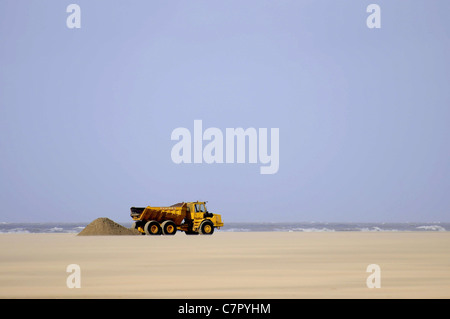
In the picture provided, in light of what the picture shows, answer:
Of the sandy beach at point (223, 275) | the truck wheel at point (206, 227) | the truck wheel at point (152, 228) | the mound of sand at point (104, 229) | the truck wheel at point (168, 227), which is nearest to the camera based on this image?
the sandy beach at point (223, 275)

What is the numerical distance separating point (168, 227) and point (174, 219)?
94 cm

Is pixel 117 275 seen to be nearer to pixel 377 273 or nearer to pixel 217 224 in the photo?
pixel 377 273

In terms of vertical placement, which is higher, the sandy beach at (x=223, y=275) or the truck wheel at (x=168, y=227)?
the sandy beach at (x=223, y=275)

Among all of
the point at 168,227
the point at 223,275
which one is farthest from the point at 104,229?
the point at 223,275

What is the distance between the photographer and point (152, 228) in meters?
46.4

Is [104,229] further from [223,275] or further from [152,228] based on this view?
[223,275]

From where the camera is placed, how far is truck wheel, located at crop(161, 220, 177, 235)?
4581 cm

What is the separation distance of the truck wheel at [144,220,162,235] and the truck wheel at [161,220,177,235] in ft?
2.18

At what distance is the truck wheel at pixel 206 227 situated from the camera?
153 ft

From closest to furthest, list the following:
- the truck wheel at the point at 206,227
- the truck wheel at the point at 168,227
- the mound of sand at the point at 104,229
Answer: the truck wheel at the point at 168,227 → the truck wheel at the point at 206,227 → the mound of sand at the point at 104,229

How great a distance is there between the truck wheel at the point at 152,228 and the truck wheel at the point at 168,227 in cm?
66

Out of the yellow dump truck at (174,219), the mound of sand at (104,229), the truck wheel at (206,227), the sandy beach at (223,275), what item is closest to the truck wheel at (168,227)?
the yellow dump truck at (174,219)

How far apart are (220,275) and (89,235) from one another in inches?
1306

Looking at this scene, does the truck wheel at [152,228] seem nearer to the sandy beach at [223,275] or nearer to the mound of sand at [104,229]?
the mound of sand at [104,229]
